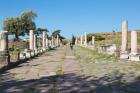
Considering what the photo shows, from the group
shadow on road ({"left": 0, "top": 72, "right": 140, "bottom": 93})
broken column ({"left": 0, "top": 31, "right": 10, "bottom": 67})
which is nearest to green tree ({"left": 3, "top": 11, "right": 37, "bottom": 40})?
broken column ({"left": 0, "top": 31, "right": 10, "bottom": 67})

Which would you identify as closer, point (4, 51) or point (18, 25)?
point (4, 51)

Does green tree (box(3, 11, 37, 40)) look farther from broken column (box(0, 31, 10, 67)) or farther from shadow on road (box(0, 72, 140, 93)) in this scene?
shadow on road (box(0, 72, 140, 93))

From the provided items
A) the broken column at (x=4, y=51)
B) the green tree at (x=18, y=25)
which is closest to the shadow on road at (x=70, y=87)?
the broken column at (x=4, y=51)

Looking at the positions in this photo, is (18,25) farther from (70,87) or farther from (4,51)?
(70,87)

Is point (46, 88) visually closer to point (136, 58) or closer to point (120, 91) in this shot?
point (120, 91)

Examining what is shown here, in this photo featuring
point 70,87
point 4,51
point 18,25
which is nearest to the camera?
point 70,87

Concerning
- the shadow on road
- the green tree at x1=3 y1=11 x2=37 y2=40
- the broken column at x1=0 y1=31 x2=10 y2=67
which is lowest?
the shadow on road

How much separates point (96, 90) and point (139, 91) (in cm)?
112

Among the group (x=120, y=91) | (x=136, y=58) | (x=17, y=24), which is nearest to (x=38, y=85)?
(x=120, y=91)

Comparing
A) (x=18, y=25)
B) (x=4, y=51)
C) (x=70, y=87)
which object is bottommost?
(x=70, y=87)

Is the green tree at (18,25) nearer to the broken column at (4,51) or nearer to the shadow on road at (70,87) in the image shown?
the broken column at (4,51)

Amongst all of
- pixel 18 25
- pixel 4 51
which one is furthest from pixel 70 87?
pixel 18 25

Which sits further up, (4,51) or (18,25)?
(18,25)

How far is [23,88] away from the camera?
914 cm
